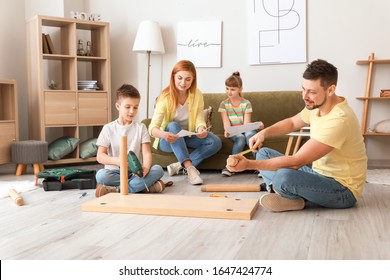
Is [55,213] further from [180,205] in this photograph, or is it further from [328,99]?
[328,99]

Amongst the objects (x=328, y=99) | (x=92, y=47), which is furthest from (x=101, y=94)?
(x=328, y=99)

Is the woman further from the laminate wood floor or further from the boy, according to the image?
the laminate wood floor

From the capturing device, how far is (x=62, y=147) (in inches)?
165

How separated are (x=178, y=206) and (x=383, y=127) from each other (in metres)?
2.39

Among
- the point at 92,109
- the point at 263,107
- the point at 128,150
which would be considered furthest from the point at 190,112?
the point at 92,109

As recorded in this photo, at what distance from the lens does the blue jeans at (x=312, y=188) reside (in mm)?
2174

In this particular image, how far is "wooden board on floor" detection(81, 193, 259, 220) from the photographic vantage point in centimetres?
212

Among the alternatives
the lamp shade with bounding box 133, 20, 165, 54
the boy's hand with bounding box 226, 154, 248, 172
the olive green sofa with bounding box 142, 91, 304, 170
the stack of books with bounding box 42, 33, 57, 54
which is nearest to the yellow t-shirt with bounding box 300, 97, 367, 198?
the boy's hand with bounding box 226, 154, 248, 172

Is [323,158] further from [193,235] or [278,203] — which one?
[193,235]

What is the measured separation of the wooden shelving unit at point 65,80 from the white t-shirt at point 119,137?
1.58m

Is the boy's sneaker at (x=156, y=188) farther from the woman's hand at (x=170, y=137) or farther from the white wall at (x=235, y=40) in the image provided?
the white wall at (x=235, y=40)

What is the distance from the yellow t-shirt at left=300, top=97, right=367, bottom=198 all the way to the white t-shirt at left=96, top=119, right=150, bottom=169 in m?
1.03

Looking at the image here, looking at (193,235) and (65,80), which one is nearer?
(193,235)

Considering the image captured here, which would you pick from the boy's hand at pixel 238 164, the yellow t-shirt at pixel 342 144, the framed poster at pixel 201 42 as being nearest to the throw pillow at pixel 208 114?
the framed poster at pixel 201 42
